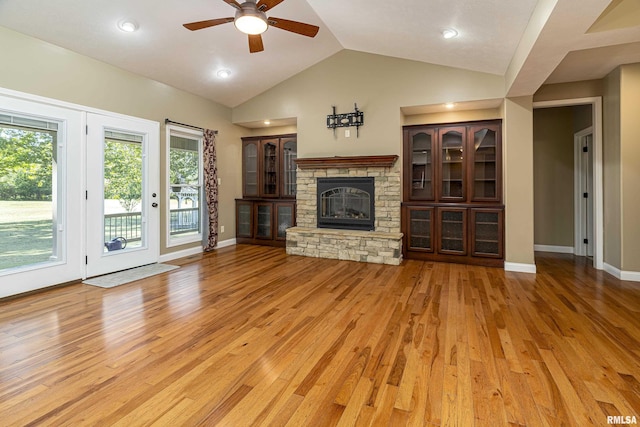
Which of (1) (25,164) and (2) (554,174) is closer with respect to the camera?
(1) (25,164)

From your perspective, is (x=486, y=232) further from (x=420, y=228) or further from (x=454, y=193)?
(x=420, y=228)

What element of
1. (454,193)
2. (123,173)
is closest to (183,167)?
(123,173)

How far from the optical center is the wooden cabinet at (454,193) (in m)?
4.80

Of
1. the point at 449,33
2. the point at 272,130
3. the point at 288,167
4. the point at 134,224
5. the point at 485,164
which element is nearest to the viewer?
the point at 449,33

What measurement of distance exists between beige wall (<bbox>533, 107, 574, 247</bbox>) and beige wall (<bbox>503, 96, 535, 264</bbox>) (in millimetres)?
1632

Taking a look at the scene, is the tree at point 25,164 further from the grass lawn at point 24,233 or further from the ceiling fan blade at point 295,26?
the ceiling fan blade at point 295,26

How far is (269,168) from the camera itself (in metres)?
6.52

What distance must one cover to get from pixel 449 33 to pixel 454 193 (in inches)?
92.3

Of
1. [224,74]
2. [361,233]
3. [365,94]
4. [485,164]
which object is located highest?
[224,74]

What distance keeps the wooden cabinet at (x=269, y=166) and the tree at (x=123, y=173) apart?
92.3 inches

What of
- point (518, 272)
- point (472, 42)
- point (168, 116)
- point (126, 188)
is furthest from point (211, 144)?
point (518, 272)

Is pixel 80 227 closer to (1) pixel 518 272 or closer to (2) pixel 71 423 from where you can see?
(2) pixel 71 423

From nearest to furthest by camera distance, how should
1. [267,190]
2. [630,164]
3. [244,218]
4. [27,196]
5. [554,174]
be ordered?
[27,196]
[630,164]
[554,174]
[267,190]
[244,218]

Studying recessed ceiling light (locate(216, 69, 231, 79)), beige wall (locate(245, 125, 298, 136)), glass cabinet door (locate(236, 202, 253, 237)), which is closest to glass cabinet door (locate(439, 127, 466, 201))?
beige wall (locate(245, 125, 298, 136))
